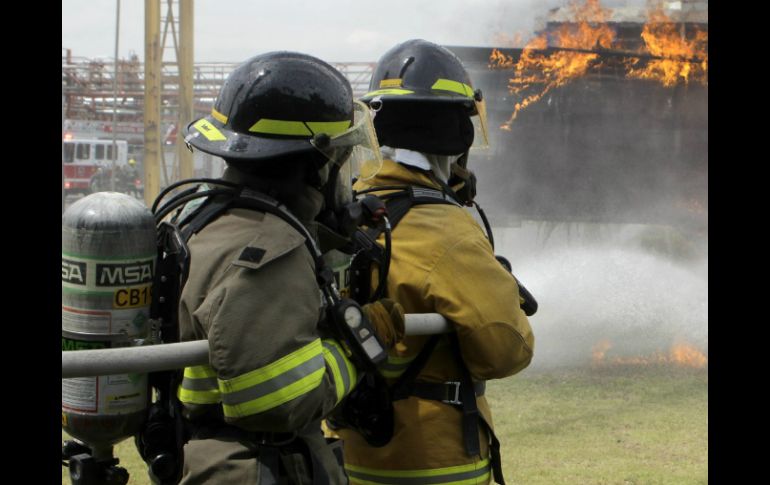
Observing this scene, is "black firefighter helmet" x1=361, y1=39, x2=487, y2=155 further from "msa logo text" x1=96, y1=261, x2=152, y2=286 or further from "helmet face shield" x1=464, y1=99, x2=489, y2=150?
"msa logo text" x1=96, y1=261, x2=152, y2=286

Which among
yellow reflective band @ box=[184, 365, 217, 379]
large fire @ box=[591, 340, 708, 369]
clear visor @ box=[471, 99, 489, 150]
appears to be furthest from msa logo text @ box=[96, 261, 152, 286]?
large fire @ box=[591, 340, 708, 369]

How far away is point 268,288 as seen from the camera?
1.84 m

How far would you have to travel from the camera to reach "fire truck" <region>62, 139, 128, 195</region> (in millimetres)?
29844

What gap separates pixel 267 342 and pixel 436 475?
3.51 ft

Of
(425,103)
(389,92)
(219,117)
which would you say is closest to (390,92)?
(389,92)

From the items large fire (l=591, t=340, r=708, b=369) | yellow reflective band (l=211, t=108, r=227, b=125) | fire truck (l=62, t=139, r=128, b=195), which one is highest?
yellow reflective band (l=211, t=108, r=227, b=125)

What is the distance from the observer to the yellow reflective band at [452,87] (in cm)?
303

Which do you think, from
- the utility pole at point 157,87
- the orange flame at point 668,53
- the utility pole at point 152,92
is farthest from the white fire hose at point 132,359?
the utility pole at point 152,92

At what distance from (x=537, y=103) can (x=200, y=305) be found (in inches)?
592

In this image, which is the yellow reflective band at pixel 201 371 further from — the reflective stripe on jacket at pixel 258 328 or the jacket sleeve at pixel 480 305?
the jacket sleeve at pixel 480 305

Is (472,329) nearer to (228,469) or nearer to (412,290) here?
(412,290)

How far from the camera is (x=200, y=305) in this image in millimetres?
1881

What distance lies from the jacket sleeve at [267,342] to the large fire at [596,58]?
14.8 meters

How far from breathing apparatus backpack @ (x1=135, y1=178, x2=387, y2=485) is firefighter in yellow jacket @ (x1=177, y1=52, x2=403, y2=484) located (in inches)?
0.6
